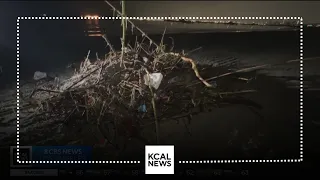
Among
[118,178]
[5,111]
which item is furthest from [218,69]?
[5,111]

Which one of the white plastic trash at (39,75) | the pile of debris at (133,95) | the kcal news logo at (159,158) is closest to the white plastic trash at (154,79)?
the pile of debris at (133,95)

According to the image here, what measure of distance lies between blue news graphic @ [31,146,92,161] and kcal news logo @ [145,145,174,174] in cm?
17

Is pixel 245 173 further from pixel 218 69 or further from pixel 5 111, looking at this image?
pixel 5 111

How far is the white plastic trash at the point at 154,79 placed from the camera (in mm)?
1046

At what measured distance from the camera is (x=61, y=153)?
1.05 metres

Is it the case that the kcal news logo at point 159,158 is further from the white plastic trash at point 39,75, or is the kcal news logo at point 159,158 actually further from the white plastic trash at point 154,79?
the white plastic trash at point 39,75

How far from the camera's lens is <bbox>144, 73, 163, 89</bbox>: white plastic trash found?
41.2 inches

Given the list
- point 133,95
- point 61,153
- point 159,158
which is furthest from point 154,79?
point 61,153

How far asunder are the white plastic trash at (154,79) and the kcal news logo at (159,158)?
18 cm

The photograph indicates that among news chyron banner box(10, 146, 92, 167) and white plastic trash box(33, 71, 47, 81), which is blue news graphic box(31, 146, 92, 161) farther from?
white plastic trash box(33, 71, 47, 81)

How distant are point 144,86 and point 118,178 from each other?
28cm

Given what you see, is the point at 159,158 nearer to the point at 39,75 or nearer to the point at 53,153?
the point at 53,153

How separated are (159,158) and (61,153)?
0.28 m

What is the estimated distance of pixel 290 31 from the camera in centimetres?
104
